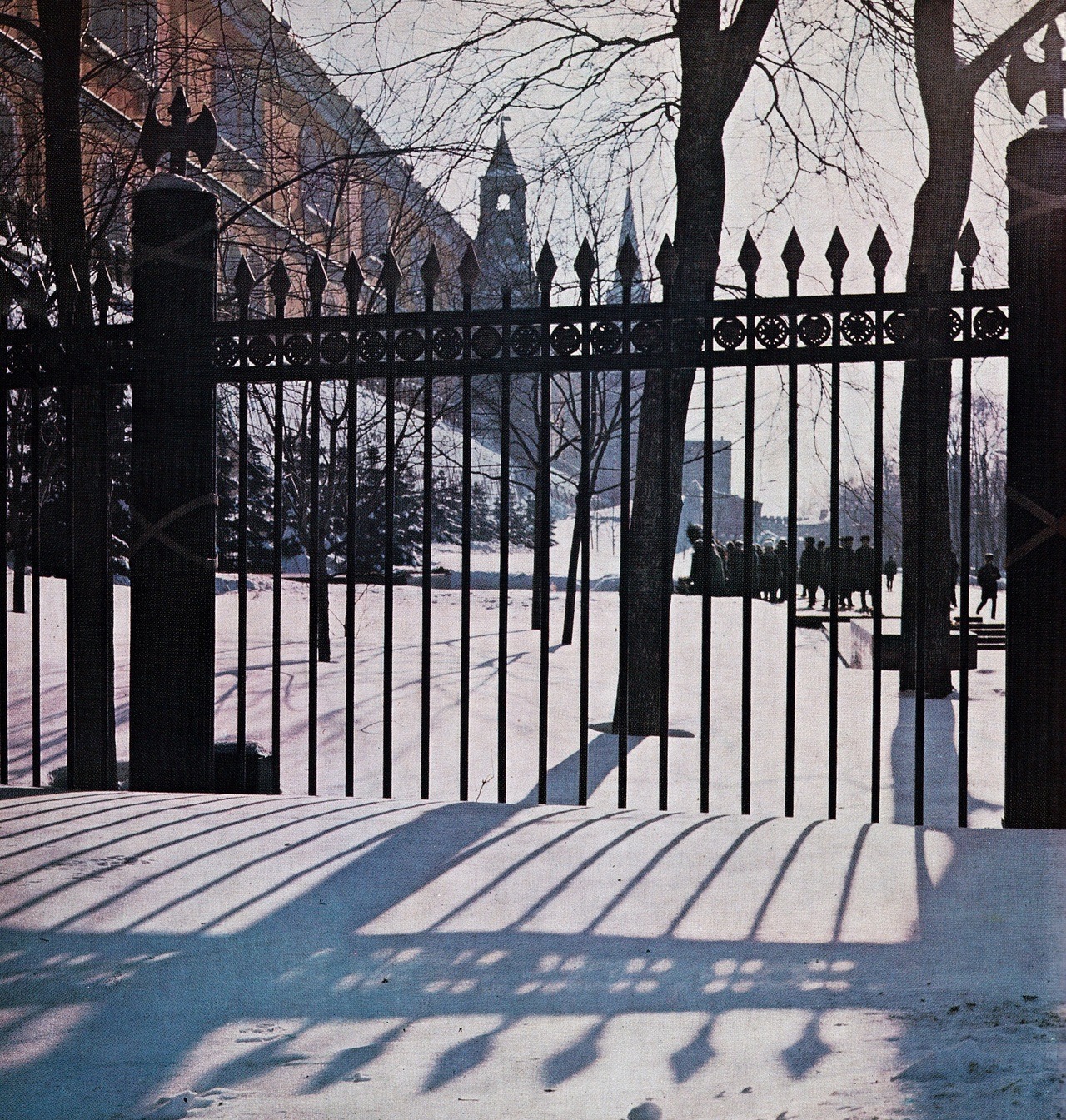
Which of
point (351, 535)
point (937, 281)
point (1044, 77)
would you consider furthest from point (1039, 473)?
point (937, 281)

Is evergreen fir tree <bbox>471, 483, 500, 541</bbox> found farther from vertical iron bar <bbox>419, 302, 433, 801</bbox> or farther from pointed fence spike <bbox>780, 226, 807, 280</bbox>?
pointed fence spike <bbox>780, 226, 807, 280</bbox>

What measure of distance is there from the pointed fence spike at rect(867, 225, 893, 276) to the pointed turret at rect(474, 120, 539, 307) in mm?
1304

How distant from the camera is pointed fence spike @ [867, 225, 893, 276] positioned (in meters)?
4.20

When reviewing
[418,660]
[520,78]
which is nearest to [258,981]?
[520,78]

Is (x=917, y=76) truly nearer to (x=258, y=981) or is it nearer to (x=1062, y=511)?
(x=1062, y=511)

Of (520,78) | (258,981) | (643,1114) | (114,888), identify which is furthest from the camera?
(520,78)

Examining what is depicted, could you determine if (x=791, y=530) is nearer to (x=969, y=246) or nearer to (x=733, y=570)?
(x=969, y=246)

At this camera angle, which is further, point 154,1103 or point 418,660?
point 418,660

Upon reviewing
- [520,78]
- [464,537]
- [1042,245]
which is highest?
[520,78]

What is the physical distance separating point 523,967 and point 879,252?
2728 mm

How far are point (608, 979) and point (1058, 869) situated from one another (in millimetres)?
1544

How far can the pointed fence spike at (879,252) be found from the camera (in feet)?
13.8

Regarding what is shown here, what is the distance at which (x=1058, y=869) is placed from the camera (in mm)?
3555

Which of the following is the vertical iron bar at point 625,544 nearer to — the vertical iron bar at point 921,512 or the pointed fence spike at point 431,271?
the pointed fence spike at point 431,271
